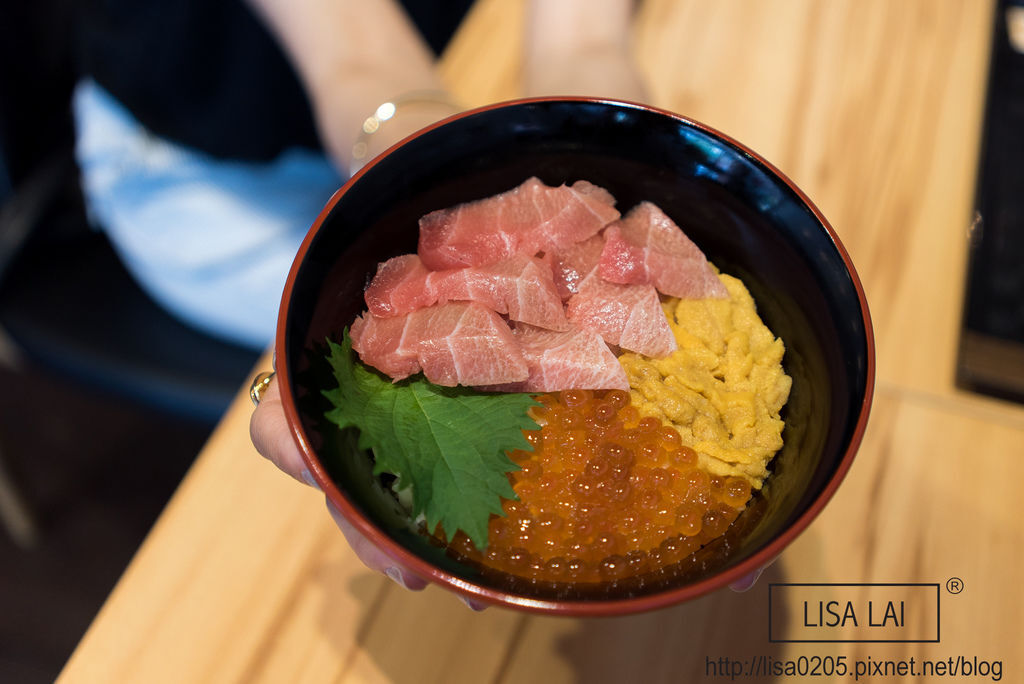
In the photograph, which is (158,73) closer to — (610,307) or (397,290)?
(397,290)

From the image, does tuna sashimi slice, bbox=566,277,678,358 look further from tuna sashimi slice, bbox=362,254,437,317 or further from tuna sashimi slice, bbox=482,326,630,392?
tuna sashimi slice, bbox=362,254,437,317

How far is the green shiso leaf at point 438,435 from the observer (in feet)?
2.17

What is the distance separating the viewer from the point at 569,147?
2.66 feet

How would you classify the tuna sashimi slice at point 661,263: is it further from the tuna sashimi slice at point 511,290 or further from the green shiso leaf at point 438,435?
the green shiso leaf at point 438,435

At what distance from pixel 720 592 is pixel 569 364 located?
425 mm

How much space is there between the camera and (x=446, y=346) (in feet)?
2.37

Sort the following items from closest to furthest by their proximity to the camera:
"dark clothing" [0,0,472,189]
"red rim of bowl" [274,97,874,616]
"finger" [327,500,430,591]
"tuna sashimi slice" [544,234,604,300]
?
"red rim of bowl" [274,97,874,616] → "finger" [327,500,430,591] → "tuna sashimi slice" [544,234,604,300] → "dark clothing" [0,0,472,189]

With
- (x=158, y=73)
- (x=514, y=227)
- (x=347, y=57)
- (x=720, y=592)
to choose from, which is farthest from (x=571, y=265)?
(x=158, y=73)

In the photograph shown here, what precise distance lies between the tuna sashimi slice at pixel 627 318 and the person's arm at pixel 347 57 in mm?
685

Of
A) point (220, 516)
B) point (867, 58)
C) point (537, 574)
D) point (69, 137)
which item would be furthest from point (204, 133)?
point (867, 58)

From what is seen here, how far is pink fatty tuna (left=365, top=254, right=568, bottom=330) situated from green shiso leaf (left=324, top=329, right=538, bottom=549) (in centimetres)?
7

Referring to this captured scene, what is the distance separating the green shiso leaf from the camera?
66 centimetres

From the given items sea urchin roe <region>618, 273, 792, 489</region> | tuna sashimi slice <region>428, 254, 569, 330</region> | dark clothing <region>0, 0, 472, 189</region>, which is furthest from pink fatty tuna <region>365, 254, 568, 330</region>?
dark clothing <region>0, 0, 472, 189</region>

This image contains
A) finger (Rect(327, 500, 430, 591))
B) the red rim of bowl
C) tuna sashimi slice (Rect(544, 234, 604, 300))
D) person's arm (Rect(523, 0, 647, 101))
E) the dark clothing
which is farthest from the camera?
the dark clothing
